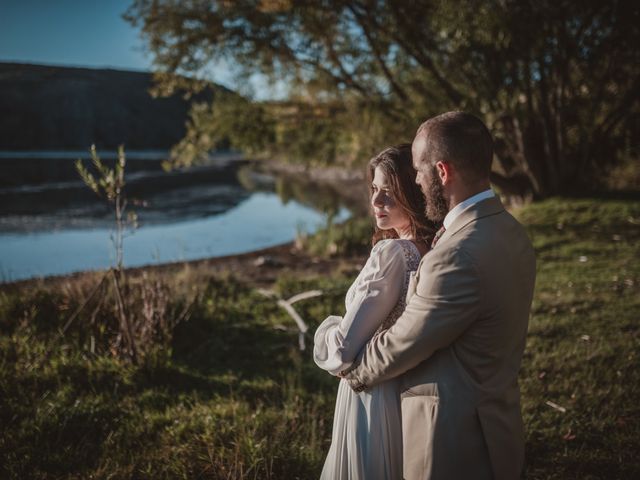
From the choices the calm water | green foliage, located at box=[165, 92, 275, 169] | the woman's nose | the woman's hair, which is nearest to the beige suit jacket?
the woman's hair

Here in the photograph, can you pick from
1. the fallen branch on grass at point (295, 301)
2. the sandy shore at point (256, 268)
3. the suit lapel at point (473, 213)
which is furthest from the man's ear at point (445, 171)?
the sandy shore at point (256, 268)

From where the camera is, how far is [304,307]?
7.21 metres

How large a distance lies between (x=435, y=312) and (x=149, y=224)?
2031 centimetres

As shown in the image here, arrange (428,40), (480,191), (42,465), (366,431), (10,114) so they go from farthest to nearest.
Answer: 1. (10,114)
2. (428,40)
3. (42,465)
4. (366,431)
5. (480,191)

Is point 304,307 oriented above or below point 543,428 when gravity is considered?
above

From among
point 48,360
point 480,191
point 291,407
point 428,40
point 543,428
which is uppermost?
point 428,40

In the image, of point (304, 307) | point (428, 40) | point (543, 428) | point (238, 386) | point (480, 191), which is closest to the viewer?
point (480, 191)

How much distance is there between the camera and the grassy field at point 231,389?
3.50 m

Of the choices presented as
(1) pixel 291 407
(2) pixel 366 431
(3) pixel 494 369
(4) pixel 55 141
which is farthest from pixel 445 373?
(4) pixel 55 141

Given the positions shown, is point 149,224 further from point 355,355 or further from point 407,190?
point 355,355

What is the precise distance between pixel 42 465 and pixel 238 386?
6.13ft

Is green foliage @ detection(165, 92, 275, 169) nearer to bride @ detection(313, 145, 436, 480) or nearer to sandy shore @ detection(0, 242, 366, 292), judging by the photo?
sandy shore @ detection(0, 242, 366, 292)

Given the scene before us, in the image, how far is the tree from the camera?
954cm

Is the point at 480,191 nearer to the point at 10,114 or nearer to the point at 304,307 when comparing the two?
the point at 304,307
